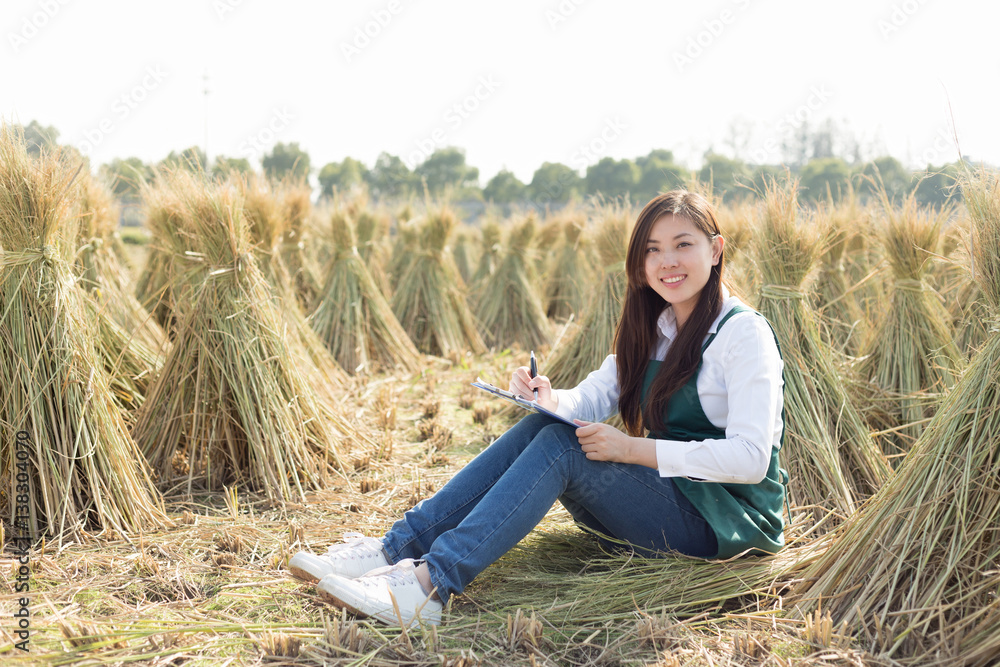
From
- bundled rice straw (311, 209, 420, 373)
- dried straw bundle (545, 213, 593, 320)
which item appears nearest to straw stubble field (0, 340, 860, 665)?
bundled rice straw (311, 209, 420, 373)

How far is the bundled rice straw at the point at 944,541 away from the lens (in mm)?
1424

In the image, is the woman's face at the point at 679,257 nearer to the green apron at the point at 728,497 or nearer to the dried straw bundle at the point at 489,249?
the green apron at the point at 728,497

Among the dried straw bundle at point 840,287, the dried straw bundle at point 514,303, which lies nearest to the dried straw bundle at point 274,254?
the dried straw bundle at point 514,303

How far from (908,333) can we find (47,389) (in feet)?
12.2

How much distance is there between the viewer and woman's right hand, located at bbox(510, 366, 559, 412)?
2.12 meters

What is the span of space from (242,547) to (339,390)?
6.96ft

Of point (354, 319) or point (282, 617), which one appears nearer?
point (282, 617)

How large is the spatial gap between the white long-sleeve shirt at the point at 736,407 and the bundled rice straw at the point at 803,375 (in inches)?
36.7

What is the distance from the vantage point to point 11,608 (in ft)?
5.74

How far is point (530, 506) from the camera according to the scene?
1.79 m

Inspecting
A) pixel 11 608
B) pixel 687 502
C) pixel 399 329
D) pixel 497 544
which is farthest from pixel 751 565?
pixel 399 329

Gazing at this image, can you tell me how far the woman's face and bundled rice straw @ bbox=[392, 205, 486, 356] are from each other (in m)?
4.60

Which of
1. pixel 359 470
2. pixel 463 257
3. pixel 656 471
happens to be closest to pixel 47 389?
pixel 359 470

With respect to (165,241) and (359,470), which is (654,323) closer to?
(359,470)
